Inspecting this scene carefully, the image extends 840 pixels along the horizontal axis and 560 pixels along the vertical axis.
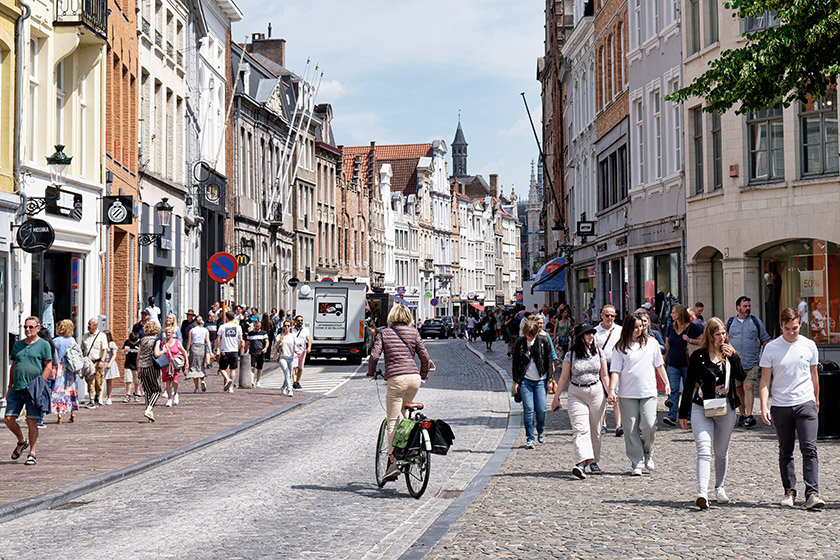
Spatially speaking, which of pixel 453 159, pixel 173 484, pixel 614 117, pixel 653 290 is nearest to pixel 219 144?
pixel 614 117

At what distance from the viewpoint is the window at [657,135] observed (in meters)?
31.2

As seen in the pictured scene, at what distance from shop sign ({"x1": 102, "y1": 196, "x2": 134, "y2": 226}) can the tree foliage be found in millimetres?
13418

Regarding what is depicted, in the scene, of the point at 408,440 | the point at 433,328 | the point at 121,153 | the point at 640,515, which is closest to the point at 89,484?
the point at 408,440

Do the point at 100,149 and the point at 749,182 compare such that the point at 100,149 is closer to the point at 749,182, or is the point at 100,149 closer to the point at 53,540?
the point at 749,182

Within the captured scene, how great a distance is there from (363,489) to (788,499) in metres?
4.03

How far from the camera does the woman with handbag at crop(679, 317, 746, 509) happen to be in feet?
33.9

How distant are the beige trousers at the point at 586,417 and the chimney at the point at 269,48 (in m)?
56.2

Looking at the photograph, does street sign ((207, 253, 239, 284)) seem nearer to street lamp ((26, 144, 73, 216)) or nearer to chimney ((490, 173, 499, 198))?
street lamp ((26, 144, 73, 216))

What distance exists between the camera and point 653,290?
106 ft

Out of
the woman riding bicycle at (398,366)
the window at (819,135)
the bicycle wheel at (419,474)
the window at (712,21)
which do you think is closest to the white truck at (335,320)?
the window at (712,21)

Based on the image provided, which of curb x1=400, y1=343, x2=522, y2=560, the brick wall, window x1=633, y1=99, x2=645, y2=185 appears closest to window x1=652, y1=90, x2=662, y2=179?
window x1=633, y1=99, x2=645, y2=185

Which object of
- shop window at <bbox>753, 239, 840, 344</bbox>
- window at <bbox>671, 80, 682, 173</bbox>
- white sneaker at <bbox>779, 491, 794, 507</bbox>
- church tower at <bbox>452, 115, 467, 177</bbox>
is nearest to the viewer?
white sneaker at <bbox>779, 491, 794, 507</bbox>

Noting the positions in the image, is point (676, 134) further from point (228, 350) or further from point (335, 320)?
point (335, 320)

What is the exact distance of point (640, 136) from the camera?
33469mm
